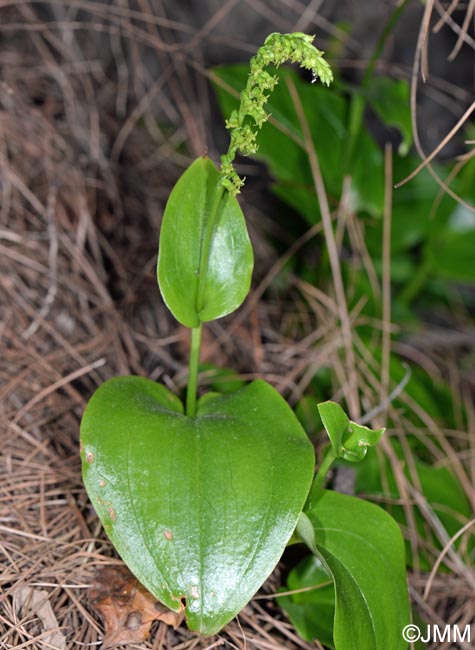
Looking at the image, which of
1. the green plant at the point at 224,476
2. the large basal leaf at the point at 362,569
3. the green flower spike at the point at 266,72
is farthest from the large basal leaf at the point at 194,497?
the green flower spike at the point at 266,72

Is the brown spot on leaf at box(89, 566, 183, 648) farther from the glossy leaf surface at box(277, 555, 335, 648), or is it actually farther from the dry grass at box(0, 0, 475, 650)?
the glossy leaf surface at box(277, 555, 335, 648)

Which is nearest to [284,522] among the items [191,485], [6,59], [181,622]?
[191,485]

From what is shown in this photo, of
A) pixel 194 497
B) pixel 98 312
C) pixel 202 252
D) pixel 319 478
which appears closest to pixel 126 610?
pixel 194 497

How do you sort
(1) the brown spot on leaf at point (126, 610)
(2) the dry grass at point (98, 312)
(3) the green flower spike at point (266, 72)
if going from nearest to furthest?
(3) the green flower spike at point (266, 72)
(1) the brown spot on leaf at point (126, 610)
(2) the dry grass at point (98, 312)

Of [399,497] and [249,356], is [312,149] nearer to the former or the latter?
[249,356]

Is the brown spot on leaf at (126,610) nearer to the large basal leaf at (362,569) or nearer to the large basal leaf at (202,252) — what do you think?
the large basal leaf at (362,569)

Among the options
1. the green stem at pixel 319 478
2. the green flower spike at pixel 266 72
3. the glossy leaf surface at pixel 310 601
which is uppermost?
the green flower spike at pixel 266 72
